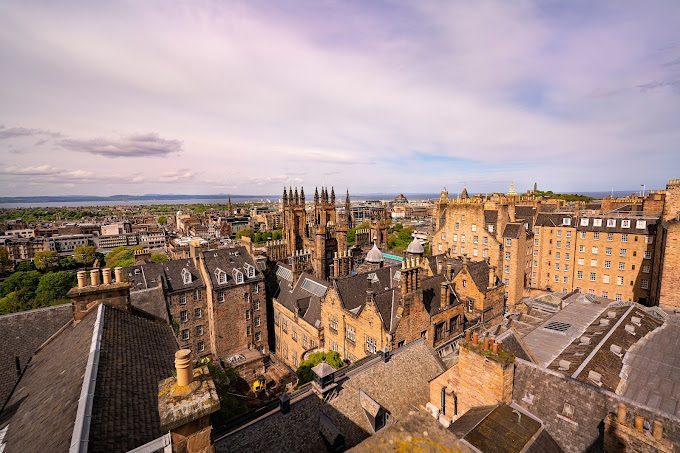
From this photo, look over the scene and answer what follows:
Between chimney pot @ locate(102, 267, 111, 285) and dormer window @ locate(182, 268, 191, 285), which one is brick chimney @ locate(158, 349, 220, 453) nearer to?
chimney pot @ locate(102, 267, 111, 285)

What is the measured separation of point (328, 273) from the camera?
164ft

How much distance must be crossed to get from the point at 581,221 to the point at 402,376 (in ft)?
178

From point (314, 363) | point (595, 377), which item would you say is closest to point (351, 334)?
point (314, 363)

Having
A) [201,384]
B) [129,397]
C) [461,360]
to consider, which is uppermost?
[201,384]

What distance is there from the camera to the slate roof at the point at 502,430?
537 inches

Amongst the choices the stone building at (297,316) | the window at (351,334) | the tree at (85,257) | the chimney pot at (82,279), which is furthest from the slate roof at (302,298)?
the tree at (85,257)

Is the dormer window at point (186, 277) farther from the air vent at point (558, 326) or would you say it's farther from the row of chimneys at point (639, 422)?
the row of chimneys at point (639, 422)

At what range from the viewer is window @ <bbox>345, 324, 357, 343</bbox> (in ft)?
104

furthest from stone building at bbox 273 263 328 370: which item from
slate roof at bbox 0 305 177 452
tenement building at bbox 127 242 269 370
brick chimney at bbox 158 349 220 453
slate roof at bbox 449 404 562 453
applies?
brick chimney at bbox 158 349 220 453

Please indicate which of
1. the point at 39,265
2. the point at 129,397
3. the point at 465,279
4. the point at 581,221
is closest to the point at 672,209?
the point at 581,221

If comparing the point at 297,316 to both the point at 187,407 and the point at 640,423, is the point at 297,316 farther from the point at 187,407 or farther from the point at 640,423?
the point at 187,407

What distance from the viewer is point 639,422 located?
12641 mm

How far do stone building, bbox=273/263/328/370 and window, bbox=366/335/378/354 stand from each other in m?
7.92

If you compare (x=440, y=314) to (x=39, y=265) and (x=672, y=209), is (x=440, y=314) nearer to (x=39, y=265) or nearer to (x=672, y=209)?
(x=672, y=209)
